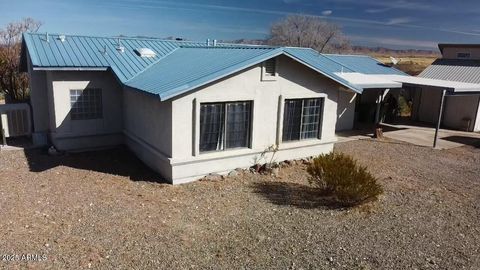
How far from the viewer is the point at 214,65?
35.3 feet

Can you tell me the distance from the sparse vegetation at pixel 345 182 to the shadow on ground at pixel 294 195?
0.89 feet

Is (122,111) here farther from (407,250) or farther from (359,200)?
(407,250)

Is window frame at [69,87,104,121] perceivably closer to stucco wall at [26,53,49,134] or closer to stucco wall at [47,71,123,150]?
stucco wall at [47,71,123,150]

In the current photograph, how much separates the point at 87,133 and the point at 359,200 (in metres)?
9.21

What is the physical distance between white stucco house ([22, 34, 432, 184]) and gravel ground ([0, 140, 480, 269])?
92cm

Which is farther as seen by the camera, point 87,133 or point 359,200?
point 87,133

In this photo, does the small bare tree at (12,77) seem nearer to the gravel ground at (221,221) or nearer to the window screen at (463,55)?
the gravel ground at (221,221)

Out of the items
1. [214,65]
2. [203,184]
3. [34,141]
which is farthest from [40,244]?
[34,141]

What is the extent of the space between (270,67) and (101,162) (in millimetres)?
6058

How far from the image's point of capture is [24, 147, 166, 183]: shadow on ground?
434 inches

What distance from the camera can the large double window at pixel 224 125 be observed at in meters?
10.5

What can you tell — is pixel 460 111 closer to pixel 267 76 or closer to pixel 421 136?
pixel 421 136

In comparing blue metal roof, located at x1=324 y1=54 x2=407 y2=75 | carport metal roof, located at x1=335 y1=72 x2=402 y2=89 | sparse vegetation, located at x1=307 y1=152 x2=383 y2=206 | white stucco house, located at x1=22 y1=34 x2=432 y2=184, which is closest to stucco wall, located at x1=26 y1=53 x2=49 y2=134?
white stucco house, located at x1=22 y1=34 x2=432 y2=184

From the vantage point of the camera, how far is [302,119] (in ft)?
40.6
